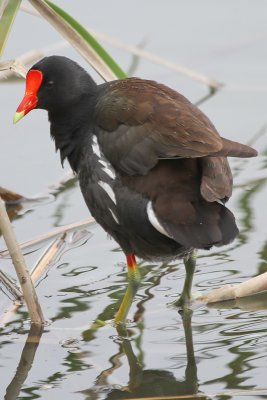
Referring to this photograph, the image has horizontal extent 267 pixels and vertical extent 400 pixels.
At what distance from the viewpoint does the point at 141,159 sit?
4.74 m

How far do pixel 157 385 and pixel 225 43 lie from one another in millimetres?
4302

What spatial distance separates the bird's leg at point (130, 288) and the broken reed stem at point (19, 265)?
0.36m

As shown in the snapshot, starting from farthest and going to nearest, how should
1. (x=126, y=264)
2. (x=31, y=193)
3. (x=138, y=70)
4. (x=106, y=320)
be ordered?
(x=138, y=70)
(x=31, y=193)
(x=126, y=264)
(x=106, y=320)

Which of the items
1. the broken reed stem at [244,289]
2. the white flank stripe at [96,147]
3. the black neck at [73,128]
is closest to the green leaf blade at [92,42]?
the black neck at [73,128]

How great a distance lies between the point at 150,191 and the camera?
475 centimetres

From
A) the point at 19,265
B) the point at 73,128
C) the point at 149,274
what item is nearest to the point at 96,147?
the point at 73,128

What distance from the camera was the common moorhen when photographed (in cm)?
461

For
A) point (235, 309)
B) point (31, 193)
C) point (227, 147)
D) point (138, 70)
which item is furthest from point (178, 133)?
point (138, 70)

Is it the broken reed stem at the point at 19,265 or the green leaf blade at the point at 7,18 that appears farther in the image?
the green leaf blade at the point at 7,18

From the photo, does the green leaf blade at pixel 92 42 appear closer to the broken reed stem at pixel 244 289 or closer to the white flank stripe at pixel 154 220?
the white flank stripe at pixel 154 220

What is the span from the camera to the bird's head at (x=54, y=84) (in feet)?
17.0

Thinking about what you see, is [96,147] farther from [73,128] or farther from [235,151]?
[235,151]

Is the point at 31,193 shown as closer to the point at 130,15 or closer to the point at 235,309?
the point at 235,309

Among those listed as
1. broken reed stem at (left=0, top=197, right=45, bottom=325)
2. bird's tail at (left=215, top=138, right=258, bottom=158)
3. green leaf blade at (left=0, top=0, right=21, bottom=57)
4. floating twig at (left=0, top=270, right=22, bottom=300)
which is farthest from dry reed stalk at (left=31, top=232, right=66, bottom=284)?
bird's tail at (left=215, top=138, right=258, bottom=158)
